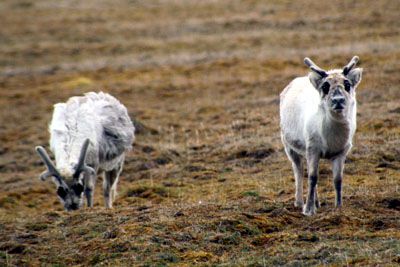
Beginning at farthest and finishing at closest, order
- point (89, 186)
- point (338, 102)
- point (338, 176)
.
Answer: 1. point (89, 186)
2. point (338, 176)
3. point (338, 102)

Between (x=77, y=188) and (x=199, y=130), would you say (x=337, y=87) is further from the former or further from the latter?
(x=199, y=130)

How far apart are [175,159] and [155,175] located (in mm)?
1278

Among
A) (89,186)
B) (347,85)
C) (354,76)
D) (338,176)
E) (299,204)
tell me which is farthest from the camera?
(89,186)

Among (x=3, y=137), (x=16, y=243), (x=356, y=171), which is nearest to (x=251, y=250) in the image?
(x=16, y=243)

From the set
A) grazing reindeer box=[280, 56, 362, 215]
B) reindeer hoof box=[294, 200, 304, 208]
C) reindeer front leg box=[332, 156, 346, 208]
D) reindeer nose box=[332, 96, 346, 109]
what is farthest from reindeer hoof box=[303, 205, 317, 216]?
reindeer nose box=[332, 96, 346, 109]

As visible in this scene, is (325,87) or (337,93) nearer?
(337,93)

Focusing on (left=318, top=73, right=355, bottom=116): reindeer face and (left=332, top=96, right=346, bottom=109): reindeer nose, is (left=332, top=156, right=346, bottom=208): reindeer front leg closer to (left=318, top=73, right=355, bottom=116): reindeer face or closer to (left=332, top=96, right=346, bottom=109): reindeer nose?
(left=318, top=73, right=355, bottom=116): reindeer face

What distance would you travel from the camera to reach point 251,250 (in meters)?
10.9

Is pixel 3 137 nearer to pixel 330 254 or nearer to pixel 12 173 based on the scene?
pixel 12 173

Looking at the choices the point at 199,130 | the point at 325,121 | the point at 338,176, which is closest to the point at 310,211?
the point at 338,176

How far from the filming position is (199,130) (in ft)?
82.3

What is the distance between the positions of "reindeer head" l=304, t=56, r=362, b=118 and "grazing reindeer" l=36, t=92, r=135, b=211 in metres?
5.52

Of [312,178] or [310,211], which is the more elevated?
[312,178]

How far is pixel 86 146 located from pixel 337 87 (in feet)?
19.4
